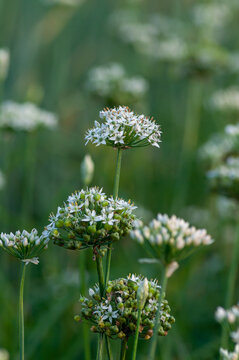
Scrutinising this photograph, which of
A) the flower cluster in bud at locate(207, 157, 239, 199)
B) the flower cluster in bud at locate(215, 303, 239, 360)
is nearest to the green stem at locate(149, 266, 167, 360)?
the flower cluster in bud at locate(215, 303, 239, 360)

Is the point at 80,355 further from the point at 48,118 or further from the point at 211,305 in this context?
the point at 48,118

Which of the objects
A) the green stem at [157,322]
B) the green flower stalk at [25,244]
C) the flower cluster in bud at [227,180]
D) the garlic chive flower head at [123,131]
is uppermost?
the flower cluster in bud at [227,180]

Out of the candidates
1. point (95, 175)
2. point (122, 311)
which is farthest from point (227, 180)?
point (95, 175)

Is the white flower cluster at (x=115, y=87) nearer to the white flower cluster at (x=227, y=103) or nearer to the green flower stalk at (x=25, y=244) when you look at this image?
the white flower cluster at (x=227, y=103)

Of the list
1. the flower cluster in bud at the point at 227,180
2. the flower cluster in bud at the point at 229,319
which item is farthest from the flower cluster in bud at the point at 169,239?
the flower cluster in bud at the point at 227,180

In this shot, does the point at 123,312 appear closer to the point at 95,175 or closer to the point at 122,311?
the point at 122,311

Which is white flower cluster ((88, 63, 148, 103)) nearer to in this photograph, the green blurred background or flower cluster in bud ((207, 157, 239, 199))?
the green blurred background
